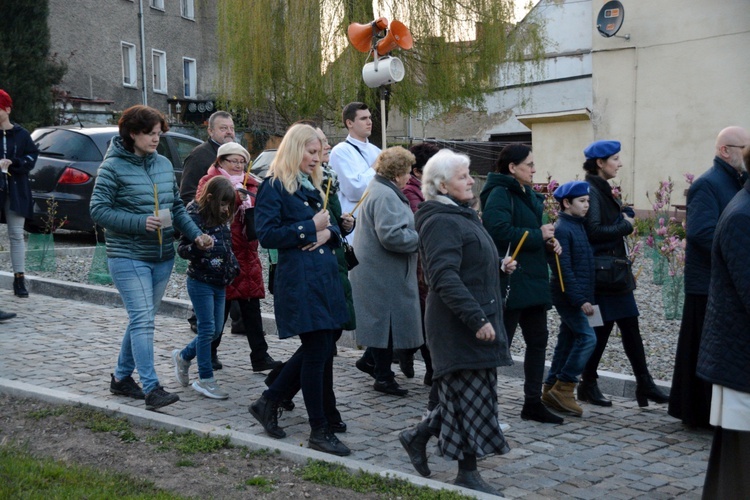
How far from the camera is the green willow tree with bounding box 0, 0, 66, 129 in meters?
23.9

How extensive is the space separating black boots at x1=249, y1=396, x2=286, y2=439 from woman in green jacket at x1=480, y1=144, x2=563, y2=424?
68.8 inches

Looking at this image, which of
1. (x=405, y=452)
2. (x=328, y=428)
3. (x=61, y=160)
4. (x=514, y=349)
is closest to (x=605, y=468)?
(x=405, y=452)

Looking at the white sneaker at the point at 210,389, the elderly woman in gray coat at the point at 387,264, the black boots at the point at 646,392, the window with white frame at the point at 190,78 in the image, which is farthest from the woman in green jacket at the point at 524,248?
the window with white frame at the point at 190,78

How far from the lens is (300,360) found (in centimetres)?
584

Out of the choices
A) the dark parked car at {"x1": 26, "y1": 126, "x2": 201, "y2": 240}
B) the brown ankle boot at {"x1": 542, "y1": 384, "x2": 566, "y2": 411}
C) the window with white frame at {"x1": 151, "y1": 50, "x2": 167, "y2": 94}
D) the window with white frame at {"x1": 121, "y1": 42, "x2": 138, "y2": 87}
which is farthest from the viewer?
the window with white frame at {"x1": 151, "y1": 50, "x2": 167, "y2": 94}

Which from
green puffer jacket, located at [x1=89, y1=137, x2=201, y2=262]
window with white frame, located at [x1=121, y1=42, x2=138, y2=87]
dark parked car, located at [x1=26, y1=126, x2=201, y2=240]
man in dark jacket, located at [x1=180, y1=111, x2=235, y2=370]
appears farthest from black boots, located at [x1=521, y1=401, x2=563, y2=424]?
window with white frame, located at [x1=121, y1=42, x2=138, y2=87]

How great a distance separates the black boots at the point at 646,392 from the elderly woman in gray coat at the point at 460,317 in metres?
2.37

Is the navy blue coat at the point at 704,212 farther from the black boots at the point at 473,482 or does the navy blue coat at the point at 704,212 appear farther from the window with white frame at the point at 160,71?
the window with white frame at the point at 160,71

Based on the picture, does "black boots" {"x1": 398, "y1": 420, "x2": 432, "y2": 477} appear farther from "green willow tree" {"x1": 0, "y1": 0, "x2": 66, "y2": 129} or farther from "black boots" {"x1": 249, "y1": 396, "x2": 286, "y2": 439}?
"green willow tree" {"x1": 0, "y1": 0, "x2": 66, "y2": 129}

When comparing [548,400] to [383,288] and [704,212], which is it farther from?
[704,212]

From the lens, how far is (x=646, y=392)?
23.4 feet

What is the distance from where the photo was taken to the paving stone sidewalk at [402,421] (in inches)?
213

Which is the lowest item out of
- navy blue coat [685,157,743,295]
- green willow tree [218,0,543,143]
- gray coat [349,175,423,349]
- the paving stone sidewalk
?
the paving stone sidewalk

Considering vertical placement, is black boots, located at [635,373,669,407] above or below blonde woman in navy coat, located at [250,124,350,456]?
below
